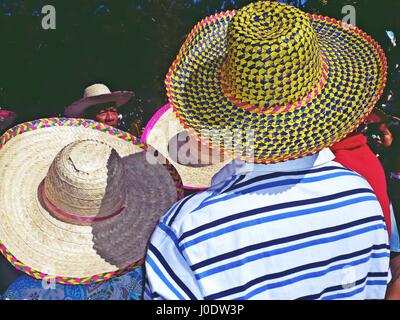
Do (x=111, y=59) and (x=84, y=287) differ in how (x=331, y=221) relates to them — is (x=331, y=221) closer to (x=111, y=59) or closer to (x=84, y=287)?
(x=84, y=287)

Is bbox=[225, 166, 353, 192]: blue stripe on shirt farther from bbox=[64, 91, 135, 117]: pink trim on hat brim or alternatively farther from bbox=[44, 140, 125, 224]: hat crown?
bbox=[64, 91, 135, 117]: pink trim on hat brim

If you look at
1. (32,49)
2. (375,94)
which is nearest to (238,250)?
(375,94)

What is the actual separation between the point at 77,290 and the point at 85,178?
2.19 feet

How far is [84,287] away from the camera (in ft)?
7.69

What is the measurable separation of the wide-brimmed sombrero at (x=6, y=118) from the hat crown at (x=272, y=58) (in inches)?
95.9

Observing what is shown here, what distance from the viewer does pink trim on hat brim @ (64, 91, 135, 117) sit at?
338 centimetres

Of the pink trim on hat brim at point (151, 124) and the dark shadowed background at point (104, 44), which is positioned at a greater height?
the dark shadowed background at point (104, 44)

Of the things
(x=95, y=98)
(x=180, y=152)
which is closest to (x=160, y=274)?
(x=180, y=152)

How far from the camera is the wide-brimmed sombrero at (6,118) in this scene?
3384 mm

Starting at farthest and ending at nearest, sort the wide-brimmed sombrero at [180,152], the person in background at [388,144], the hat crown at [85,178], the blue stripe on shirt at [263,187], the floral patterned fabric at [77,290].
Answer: the person in background at [388,144] < the wide-brimmed sombrero at [180,152] < the floral patterned fabric at [77,290] < the hat crown at [85,178] < the blue stripe on shirt at [263,187]

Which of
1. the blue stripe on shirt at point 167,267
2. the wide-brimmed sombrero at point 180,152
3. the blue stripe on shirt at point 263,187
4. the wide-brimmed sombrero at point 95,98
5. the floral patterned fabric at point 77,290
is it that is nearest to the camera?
the blue stripe on shirt at point 263,187

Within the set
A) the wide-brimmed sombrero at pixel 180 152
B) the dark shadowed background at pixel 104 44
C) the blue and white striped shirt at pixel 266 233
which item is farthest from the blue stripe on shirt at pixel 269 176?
the dark shadowed background at pixel 104 44

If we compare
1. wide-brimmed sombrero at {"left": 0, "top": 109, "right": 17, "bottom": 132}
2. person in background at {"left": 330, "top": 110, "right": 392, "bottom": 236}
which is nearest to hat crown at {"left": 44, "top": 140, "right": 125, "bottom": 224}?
person in background at {"left": 330, "top": 110, "right": 392, "bottom": 236}

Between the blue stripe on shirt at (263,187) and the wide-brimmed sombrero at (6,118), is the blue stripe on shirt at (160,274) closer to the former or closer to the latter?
the blue stripe on shirt at (263,187)
